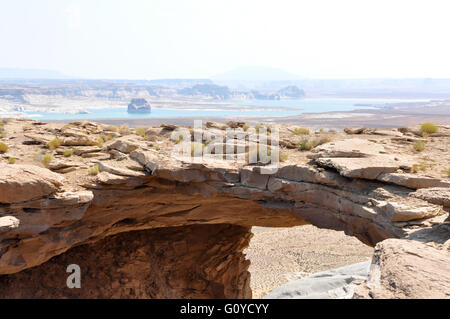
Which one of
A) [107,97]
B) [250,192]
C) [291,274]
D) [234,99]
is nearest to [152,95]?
[107,97]

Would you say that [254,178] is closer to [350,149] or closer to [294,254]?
[350,149]

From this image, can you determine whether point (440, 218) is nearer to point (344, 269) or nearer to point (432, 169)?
point (432, 169)

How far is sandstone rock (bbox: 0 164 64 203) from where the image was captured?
8836 millimetres

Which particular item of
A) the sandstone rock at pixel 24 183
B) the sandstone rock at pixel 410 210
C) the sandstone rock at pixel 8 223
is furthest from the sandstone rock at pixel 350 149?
the sandstone rock at pixel 8 223

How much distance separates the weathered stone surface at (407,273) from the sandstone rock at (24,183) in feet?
25.8

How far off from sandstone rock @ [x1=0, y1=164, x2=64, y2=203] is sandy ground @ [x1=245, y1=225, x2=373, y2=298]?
600 inches

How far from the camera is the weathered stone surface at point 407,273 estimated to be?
13.5 ft

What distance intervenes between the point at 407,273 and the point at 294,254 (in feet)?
81.4

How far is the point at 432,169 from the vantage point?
9.08 meters

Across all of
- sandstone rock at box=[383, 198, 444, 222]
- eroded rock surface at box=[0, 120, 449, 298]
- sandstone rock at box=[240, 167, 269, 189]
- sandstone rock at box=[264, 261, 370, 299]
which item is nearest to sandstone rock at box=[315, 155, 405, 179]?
eroded rock surface at box=[0, 120, 449, 298]

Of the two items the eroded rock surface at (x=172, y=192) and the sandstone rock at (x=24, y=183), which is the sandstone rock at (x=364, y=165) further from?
the sandstone rock at (x=24, y=183)

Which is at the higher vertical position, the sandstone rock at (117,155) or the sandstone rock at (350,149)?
the sandstone rock at (350,149)

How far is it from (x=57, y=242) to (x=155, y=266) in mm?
4742

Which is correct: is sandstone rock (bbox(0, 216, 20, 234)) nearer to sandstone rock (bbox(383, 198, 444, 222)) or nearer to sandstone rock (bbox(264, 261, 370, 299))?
sandstone rock (bbox(383, 198, 444, 222))
